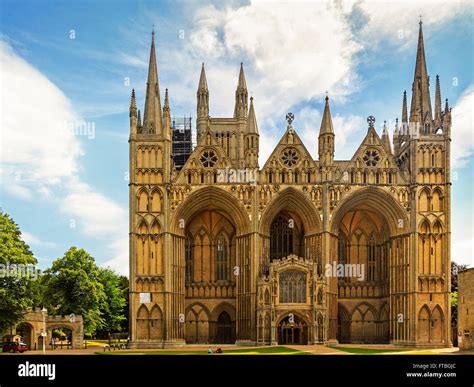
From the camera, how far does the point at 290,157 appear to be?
213 ft

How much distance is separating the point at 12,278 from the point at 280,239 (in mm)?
28711

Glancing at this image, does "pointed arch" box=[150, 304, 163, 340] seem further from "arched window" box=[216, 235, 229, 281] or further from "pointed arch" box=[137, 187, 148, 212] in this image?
"pointed arch" box=[137, 187, 148, 212]

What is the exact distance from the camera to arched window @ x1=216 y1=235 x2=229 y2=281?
222 ft

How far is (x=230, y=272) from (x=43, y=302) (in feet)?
70.3

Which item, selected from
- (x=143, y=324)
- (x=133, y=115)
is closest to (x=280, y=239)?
(x=143, y=324)

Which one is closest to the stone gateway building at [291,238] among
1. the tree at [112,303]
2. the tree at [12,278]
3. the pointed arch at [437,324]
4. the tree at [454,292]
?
the pointed arch at [437,324]

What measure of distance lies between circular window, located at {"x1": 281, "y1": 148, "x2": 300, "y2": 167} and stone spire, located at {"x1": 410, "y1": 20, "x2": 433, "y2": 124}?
1269 centimetres

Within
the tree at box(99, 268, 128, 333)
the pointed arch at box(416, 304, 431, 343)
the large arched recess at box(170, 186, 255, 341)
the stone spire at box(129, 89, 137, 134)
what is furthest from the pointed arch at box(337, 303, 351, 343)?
the tree at box(99, 268, 128, 333)

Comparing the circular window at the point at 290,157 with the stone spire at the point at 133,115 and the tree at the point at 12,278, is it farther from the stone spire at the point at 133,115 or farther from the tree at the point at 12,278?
the tree at the point at 12,278

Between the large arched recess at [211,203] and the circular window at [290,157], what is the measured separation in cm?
659

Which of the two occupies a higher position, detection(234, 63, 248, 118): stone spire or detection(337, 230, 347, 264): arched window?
detection(234, 63, 248, 118): stone spire
